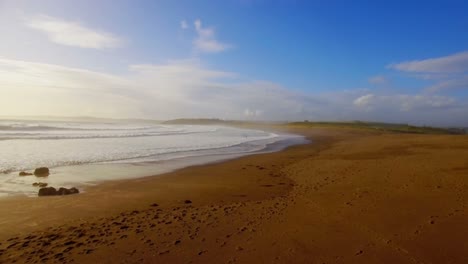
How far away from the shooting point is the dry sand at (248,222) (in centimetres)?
571

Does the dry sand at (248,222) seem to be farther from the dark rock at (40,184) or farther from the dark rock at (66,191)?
the dark rock at (40,184)

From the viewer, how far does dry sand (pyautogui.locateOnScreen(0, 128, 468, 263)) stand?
5.71m

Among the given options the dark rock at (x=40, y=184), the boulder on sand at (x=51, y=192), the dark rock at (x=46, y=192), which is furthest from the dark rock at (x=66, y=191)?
the dark rock at (x=40, y=184)

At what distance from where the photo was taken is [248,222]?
24.3 ft

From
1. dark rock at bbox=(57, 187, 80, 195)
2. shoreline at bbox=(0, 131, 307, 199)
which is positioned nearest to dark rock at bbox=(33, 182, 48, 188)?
shoreline at bbox=(0, 131, 307, 199)

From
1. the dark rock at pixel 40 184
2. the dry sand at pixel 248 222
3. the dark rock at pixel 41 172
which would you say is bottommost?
the dry sand at pixel 248 222

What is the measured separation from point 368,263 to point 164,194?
21.6 ft

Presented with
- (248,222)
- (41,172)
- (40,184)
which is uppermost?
(41,172)

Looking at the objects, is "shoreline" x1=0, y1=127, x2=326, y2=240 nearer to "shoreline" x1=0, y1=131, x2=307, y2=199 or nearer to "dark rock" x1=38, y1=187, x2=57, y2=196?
"dark rock" x1=38, y1=187, x2=57, y2=196

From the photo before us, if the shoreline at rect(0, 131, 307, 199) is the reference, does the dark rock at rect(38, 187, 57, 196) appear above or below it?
above

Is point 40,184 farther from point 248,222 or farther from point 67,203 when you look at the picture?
point 248,222

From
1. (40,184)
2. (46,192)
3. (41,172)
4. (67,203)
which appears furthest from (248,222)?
(41,172)

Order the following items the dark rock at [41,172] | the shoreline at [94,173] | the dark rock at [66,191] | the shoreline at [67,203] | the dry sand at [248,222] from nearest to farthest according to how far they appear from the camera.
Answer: the dry sand at [248,222]
the shoreline at [67,203]
the dark rock at [66,191]
the shoreline at [94,173]
the dark rock at [41,172]

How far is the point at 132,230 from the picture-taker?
22.5 ft
